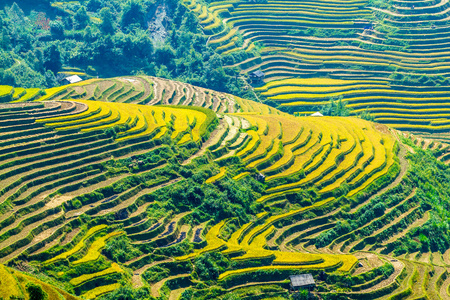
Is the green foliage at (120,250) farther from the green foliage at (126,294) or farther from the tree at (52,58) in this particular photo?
the tree at (52,58)

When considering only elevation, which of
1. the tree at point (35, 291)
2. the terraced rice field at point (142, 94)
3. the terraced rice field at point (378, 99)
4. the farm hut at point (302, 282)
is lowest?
the tree at point (35, 291)

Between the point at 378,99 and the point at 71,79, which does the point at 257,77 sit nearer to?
the point at 378,99

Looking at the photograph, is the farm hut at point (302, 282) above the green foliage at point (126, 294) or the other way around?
above

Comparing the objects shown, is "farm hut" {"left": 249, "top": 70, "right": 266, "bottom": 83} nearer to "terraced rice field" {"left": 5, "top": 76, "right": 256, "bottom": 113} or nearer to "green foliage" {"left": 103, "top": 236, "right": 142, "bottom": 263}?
"terraced rice field" {"left": 5, "top": 76, "right": 256, "bottom": 113}

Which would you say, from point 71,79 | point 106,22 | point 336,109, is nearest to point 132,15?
point 106,22

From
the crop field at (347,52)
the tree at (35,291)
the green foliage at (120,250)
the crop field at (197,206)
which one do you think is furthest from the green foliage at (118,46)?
the tree at (35,291)

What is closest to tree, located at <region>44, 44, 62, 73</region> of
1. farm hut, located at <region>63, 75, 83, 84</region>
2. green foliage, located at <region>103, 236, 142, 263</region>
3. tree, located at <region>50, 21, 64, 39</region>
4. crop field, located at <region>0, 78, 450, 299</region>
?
farm hut, located at <region>63, 75, 83, 84</region>
